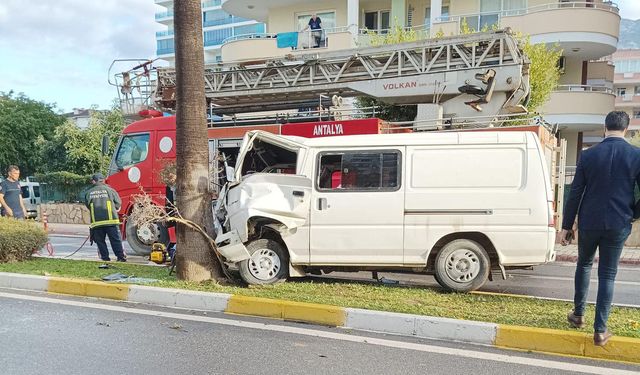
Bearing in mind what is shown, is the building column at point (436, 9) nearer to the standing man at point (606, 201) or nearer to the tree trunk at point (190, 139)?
the tree trunk at point (190, 139)

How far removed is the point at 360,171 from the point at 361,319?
209 cm

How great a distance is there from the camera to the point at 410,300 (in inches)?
226

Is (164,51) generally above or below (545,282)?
above

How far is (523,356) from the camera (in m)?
4.30

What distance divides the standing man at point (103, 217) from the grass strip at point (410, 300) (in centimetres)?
170

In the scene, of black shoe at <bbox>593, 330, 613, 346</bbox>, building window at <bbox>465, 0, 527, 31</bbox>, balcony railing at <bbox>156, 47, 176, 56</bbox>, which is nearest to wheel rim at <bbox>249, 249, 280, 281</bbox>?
black shoe at <bbox>593, 330, 613, 346</bbox>

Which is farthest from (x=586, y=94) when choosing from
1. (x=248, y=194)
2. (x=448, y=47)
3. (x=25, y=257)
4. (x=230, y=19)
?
(x=230, y=19)

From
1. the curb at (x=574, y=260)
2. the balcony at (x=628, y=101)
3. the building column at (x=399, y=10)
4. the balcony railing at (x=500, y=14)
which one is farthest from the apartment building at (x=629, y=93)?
the curb at (x=574, y=260)

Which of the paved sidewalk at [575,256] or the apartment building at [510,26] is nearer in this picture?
the paved sidewalk at [575,256]

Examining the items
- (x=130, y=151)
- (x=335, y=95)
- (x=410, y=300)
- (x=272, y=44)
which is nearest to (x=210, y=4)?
(x=272, y=44)

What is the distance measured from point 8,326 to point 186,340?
1928 millimetres

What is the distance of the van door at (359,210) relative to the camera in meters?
6.32

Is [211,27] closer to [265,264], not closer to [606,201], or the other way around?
[265,264]

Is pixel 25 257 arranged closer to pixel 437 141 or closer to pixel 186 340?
pixel 186 340
